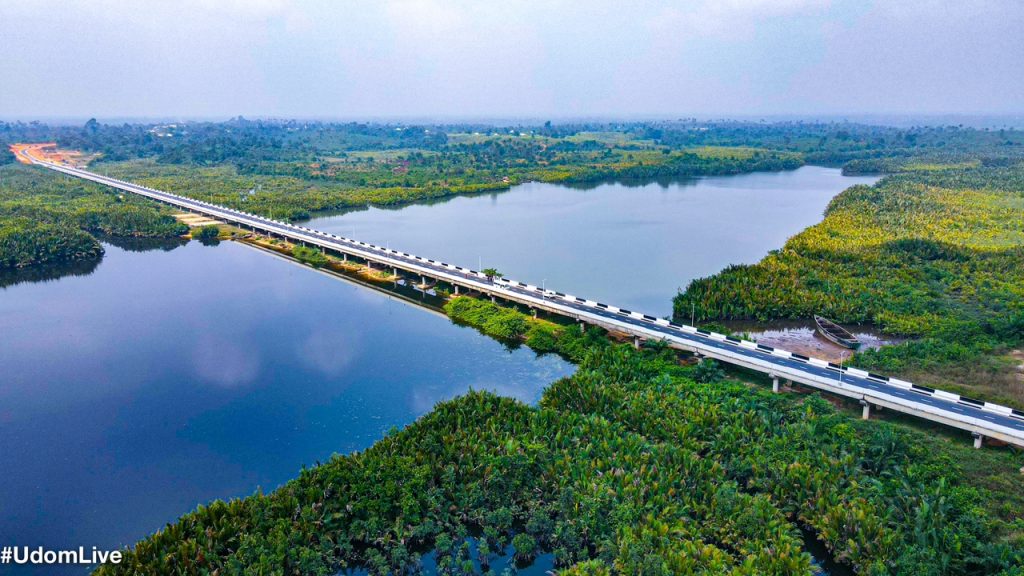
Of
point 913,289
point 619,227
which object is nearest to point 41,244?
point 619,227

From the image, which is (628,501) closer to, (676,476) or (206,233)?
(676,476)

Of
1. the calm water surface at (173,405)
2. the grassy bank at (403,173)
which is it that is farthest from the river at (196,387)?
the grassy bank at (403,173)

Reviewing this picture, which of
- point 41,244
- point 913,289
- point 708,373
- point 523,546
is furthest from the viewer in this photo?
point 41,244

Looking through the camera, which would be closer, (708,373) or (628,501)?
(628,501)

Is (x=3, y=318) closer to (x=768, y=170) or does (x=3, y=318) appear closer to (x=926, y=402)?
(x=926, y=402)

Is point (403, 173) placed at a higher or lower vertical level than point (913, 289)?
higher

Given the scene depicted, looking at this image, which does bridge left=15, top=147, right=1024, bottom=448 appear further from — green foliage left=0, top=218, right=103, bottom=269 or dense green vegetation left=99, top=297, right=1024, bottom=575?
green foliage left=0, top=218, right=103, bottom=269

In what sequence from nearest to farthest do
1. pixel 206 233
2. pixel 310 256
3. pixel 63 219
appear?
pixel 310 256 < pixel 206 233 < pixel 63 219
